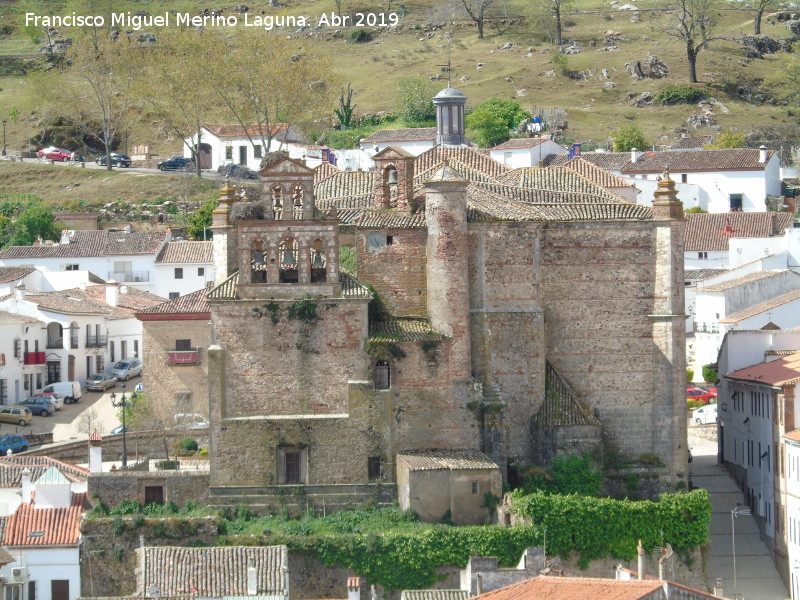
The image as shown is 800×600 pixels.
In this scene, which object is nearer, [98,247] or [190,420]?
[190,420]

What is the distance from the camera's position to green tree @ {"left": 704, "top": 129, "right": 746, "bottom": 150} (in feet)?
344

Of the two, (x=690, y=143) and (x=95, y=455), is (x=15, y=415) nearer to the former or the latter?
(x=95, y=455)

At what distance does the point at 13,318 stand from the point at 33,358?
165 centimetres

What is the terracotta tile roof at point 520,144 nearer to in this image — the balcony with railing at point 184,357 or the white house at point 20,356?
the white house at point 20,356

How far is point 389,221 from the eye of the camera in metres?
53.7

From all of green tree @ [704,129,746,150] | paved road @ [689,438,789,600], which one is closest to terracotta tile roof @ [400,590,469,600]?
paved road @ [689,438,789,600]

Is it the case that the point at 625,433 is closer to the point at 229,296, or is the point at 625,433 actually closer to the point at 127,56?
the point at 229,296

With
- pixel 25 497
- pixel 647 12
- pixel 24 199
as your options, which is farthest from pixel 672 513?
pixel 647 12

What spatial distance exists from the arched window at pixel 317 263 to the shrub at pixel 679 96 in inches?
2708

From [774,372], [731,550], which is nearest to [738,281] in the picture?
[774,372]

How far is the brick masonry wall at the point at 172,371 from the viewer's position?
6072cm

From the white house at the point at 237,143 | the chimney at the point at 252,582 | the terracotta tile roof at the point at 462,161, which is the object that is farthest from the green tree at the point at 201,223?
the chimney at the point at 252,582

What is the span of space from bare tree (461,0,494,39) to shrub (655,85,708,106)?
20.7 metres

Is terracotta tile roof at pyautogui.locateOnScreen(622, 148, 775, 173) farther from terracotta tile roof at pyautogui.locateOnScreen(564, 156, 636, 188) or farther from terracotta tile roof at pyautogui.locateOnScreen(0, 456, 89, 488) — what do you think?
terracotta tile roof at pyautogui.locateOnScreen(0, 456, 89, 488)
